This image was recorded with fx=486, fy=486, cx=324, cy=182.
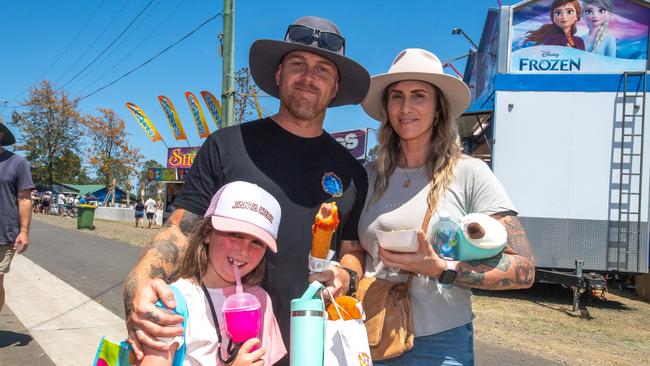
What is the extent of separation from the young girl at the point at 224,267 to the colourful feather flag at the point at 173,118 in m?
22.0

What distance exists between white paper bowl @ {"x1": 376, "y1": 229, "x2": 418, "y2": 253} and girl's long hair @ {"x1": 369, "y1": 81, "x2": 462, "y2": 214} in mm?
322

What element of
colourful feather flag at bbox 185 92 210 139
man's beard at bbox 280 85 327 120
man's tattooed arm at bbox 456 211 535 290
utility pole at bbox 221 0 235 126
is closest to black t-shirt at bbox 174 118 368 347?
man's beard at bbox 280 85 327 120

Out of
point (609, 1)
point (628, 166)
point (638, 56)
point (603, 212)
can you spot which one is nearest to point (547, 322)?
point (603, 212)

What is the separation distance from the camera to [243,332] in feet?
5.76

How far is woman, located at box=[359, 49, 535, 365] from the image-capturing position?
2094mm

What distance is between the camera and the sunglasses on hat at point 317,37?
2463mm

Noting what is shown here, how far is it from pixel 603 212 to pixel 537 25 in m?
4.31

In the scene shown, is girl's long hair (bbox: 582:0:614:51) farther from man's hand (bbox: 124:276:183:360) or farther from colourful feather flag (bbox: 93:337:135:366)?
colourful feather flag (bbox: 93:337:135:366)

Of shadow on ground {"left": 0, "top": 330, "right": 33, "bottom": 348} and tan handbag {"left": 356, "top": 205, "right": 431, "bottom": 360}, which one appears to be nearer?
tan handbag {"left": 356, "top": 205, "right": 431, "bottom": 360}

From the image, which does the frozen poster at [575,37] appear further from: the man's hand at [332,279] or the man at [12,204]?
the man's hand at [332,279]

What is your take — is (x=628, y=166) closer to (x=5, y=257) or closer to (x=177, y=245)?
(x=177, y=245)

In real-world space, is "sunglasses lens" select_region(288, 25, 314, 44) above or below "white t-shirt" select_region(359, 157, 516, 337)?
above

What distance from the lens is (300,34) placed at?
2.50 m

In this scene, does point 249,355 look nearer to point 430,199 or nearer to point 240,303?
point 240,303
